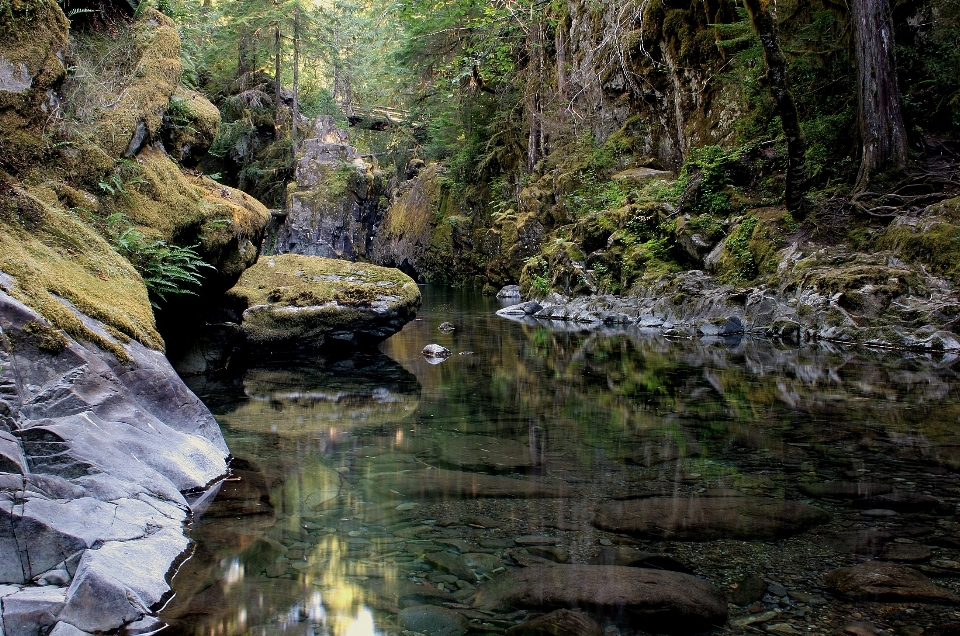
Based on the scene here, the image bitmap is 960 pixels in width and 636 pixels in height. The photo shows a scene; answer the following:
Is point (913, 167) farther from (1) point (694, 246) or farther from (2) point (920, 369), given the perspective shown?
(2) point (920, 369)

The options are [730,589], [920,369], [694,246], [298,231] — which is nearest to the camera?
[730,589]

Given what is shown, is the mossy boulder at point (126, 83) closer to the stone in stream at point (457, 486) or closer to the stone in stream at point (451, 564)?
the stone in stream at point (457, 486)

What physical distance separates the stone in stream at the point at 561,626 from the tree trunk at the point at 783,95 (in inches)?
448

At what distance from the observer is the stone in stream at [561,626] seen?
2.46m

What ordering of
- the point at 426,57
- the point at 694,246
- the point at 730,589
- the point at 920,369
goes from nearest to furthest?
the point at 730,589 < the point at 920,369 < the point at 694,246 < the point at 426,57

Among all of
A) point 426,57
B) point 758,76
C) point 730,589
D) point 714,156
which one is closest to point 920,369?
point 730,589

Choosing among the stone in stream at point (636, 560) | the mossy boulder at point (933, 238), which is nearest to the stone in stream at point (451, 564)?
the stone in stream at point (636, 560)

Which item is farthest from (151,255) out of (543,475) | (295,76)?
(295,76)

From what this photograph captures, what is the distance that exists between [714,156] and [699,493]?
13.3m

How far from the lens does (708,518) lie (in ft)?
11.5

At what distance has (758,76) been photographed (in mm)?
15375

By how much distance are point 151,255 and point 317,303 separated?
3.93m

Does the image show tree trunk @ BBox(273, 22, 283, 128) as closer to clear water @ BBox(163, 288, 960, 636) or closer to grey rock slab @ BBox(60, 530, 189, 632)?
clear water @ BBox(163, 288, 960, 636)

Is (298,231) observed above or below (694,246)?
above
